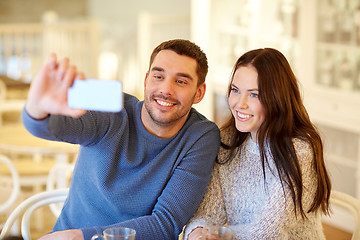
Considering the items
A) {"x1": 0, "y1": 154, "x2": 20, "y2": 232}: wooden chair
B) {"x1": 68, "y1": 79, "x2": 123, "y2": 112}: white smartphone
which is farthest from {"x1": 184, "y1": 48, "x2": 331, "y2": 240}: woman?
{"x1": 0, "y1": 154, "x2": 20, "y2": 232}: wooden chair

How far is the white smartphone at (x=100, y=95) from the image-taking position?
1131 millimetres

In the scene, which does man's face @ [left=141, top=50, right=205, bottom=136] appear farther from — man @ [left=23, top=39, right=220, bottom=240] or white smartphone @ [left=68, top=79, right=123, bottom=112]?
white smartphone @ [left=68, top=79, right=123, bottom=112]

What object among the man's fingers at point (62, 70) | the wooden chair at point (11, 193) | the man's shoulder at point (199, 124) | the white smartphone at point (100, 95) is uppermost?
the man's fingers at point (62, 70)

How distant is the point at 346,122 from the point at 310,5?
0.79m

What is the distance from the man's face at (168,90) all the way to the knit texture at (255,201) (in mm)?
197

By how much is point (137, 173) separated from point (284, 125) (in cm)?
43

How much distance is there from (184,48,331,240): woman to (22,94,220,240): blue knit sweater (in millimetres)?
78

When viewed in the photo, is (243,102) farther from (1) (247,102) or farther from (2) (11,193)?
(2) (11,193)

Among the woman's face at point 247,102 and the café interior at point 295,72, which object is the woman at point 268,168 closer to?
the woman's face at point 247,102

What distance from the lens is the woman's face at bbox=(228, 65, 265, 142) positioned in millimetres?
1604

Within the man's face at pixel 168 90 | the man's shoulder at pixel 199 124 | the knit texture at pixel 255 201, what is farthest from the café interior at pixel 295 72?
the man's face at pixel 168 90

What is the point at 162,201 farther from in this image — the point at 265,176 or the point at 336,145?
the point at 336,145

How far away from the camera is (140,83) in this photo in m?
6.80

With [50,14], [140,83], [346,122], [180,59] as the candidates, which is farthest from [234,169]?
[50,14]
